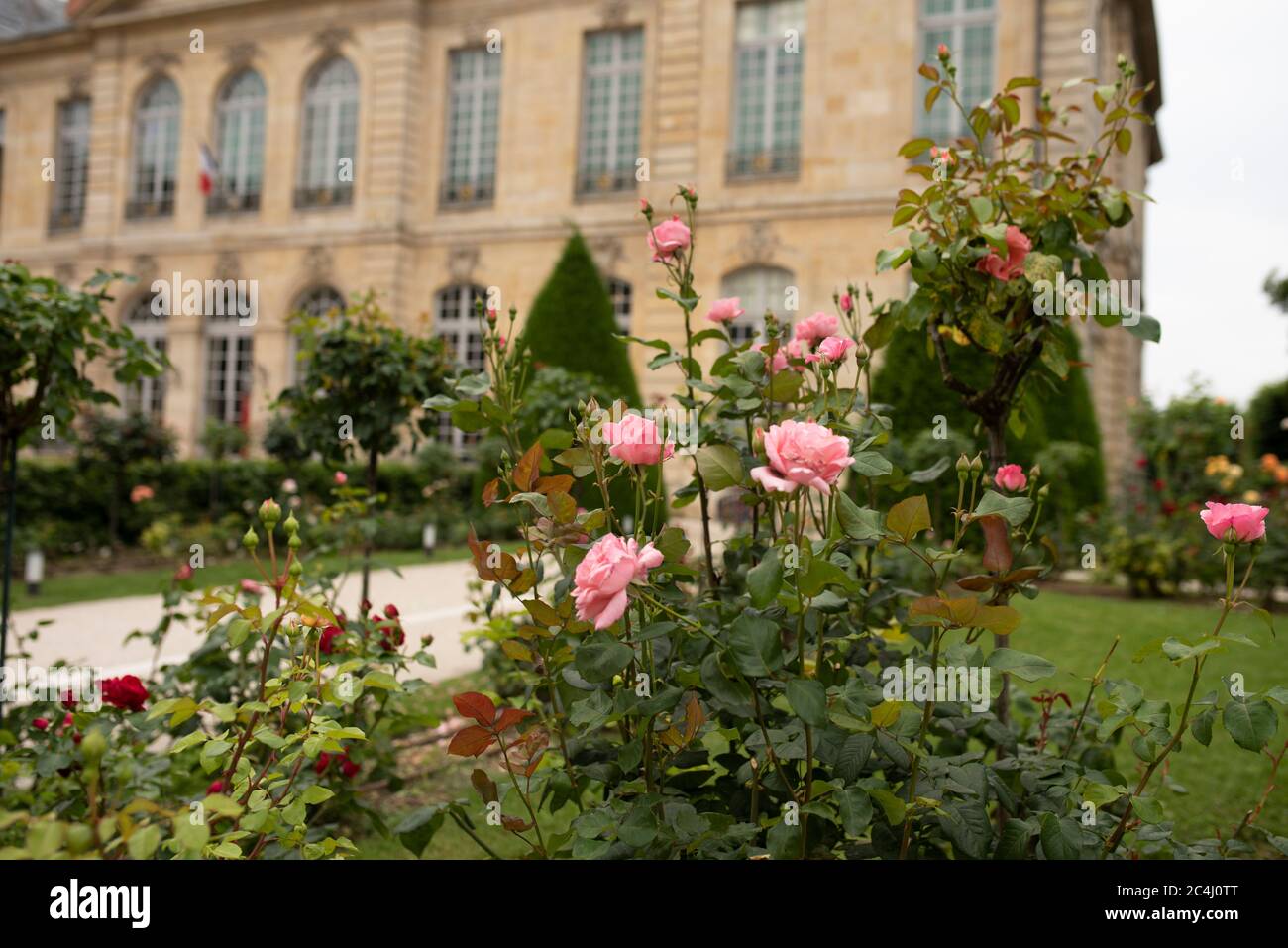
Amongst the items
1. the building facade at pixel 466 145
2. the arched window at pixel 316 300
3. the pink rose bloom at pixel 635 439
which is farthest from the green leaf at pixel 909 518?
the arched window at pixel 316 300

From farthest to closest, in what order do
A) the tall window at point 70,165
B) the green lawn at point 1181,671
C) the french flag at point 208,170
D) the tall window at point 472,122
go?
the tall window at point 70,165 → the tall window at point 472,122 → the french flag at point 208,170 → the green lawn at point 1181,671

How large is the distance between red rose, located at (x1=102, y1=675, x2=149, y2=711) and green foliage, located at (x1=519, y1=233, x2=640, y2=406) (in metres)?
9.53

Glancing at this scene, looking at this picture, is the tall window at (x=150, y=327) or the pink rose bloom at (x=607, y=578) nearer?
the pink rose bloom at (x=607, y=578)

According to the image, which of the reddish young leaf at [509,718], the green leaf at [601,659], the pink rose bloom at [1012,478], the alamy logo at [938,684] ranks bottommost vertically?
the reddish young leaf at [509,718]

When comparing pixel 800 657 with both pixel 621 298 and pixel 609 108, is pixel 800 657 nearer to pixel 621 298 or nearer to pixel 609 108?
pixel 621 298

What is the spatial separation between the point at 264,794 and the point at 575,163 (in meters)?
14.5

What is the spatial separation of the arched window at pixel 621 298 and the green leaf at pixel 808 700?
13804 millimetres

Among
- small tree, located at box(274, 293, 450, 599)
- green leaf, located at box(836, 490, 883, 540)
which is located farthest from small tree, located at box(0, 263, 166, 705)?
green leaf, located at box(836, 490, 883, 540)

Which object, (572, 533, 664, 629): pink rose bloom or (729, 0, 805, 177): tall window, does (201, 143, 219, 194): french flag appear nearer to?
(729, 0, 805, 177): tall window

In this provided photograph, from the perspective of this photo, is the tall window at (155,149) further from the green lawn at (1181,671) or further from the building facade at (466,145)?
the green lawn at (1181,671)

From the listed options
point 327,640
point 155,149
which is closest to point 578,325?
point 327,640

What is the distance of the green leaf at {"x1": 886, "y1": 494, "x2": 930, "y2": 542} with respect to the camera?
4.47 feet

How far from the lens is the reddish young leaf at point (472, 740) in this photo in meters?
1.42
